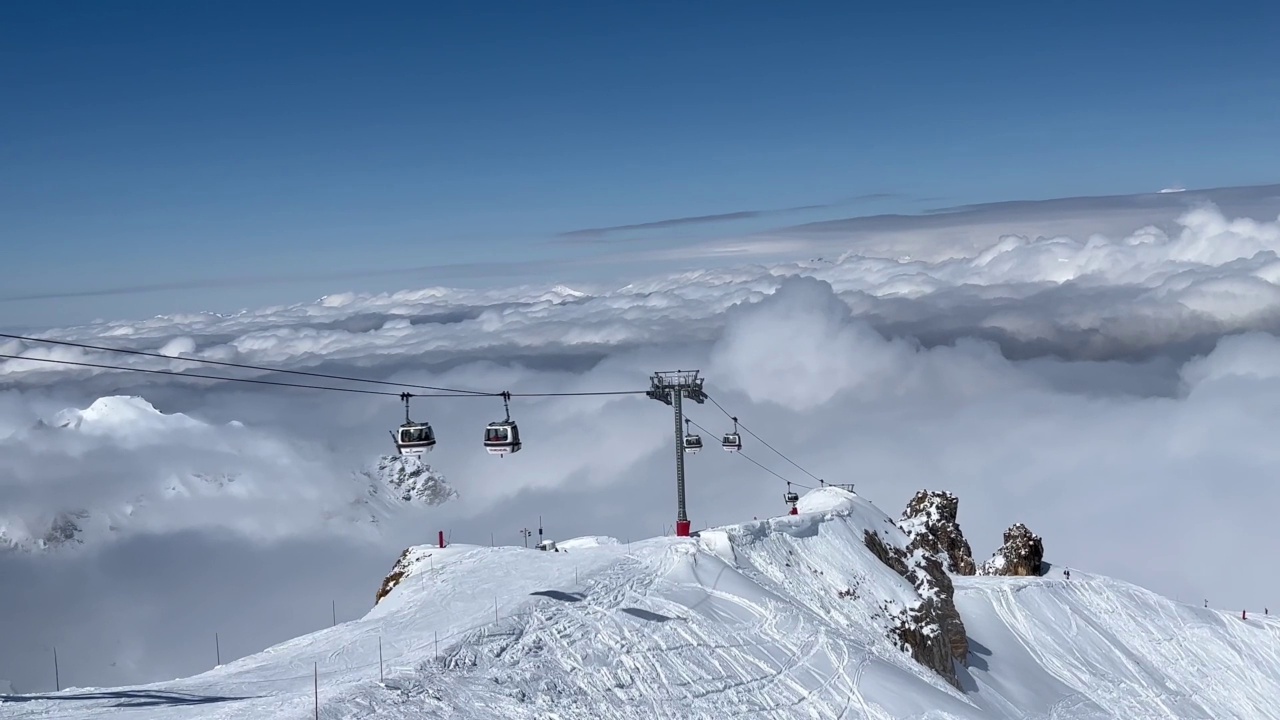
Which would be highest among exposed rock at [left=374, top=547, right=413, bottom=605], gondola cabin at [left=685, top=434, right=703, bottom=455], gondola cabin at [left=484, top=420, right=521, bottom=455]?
gondola cabin at [left=484, top=420, right=521, bottom=455]

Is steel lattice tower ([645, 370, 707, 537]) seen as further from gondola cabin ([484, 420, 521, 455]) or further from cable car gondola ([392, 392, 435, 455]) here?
cable car gondola ([392, 392, 435, 455])

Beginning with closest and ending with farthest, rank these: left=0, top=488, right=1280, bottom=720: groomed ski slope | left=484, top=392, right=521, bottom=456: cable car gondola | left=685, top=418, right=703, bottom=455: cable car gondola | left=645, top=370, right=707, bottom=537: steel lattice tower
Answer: left=0, top=488, right=1280, bottom=720: groomed ski slope < left=484, top=392, right=521, bottom=456: cable car gondola < left=645, top=370, right=707, bottom=537: steel lattice tower < left=685, top=418, right=703, bottom=455: cable car gondola

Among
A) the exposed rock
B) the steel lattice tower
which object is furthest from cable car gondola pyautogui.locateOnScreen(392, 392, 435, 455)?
the steel lattice tower

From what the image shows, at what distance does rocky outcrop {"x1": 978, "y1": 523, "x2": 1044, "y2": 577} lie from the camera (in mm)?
67625

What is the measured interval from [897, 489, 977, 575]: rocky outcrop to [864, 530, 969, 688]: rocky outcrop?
3.98 metres

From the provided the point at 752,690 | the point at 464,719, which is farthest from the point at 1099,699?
the point at 464,719

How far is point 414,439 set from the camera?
35.3 metres

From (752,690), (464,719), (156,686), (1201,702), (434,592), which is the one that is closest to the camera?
(464,719)

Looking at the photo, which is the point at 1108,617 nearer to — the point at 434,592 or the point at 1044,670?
the point at 1044,670

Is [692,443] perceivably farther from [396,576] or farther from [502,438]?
[396,576]

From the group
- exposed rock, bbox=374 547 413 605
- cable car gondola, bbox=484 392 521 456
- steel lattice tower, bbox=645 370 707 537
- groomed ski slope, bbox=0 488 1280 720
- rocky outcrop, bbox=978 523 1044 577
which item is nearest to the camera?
groomed ski slope, bbox=0 488 1280 720

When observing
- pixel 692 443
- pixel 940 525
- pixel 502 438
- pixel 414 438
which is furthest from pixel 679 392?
pixel 940 525

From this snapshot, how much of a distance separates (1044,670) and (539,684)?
3290 centimetres

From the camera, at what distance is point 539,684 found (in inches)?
1051
